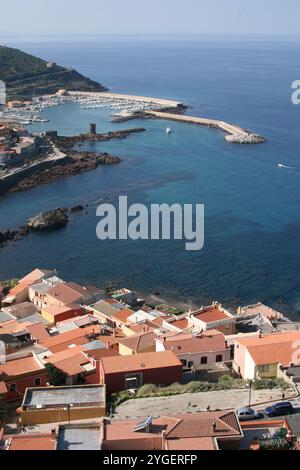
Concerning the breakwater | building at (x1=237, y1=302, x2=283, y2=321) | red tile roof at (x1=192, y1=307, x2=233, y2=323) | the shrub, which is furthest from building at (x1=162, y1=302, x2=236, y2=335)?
the breakwater

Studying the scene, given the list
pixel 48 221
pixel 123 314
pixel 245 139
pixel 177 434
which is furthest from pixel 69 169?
pixel 177 434

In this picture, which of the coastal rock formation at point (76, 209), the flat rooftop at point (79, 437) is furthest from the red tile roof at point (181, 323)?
the coastal rock formation at point (76, 209)

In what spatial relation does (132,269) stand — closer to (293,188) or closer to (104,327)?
(104,327)

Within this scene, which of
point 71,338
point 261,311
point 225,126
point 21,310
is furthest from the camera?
point 225,126

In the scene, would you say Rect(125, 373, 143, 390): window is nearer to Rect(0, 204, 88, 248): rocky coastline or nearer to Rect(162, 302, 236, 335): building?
Rect(162, 302, 236, 335): building

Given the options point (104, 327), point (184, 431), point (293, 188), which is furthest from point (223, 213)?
point (184, 431)

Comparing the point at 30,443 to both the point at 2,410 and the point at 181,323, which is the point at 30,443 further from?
the point at 181,323

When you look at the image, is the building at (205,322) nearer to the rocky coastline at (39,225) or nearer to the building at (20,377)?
the building at (20,377)
